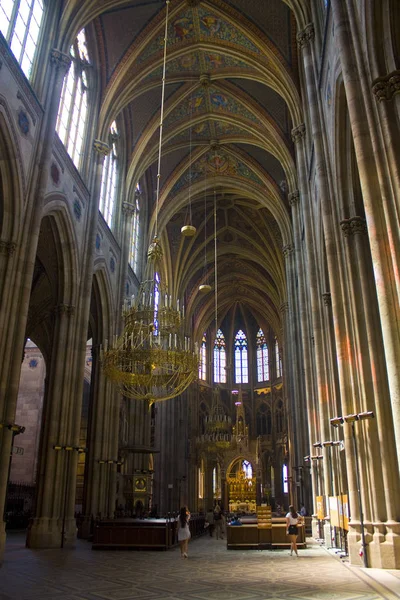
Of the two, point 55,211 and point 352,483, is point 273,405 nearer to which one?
point 55,211

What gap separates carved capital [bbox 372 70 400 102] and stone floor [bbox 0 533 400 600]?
6833mm

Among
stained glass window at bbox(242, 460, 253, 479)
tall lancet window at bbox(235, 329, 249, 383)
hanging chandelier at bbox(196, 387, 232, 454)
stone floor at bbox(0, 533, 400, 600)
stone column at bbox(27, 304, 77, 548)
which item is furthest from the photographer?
tall lancet window at bbox(235, 329, 249, 383)

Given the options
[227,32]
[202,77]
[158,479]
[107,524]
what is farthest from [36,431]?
[227,32]

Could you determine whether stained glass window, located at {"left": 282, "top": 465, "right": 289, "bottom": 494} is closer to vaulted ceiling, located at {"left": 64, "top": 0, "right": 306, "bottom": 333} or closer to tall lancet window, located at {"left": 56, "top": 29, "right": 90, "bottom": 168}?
vaulted ceiling, located at {"left": 64, "top": 0, "right": 306, "bottom": 333}

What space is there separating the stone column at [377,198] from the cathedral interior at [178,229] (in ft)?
0.10

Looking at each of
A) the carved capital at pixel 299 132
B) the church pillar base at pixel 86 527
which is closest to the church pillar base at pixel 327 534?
the church pillar base at pixel 86 527

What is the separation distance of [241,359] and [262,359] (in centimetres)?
188

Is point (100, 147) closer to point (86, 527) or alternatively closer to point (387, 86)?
point (387, 86)

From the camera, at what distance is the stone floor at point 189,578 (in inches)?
262

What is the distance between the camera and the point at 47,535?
1410 centimetres

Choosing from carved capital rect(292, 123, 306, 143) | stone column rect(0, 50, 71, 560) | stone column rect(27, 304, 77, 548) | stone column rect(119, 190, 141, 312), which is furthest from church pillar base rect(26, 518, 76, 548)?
carved capital rect(292, 123, 306, 143)

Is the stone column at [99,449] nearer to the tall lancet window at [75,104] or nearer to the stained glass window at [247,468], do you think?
the tall lancet window at [75,104]

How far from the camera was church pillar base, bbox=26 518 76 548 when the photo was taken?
1396cm

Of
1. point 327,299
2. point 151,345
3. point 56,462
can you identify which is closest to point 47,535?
point 56,462
